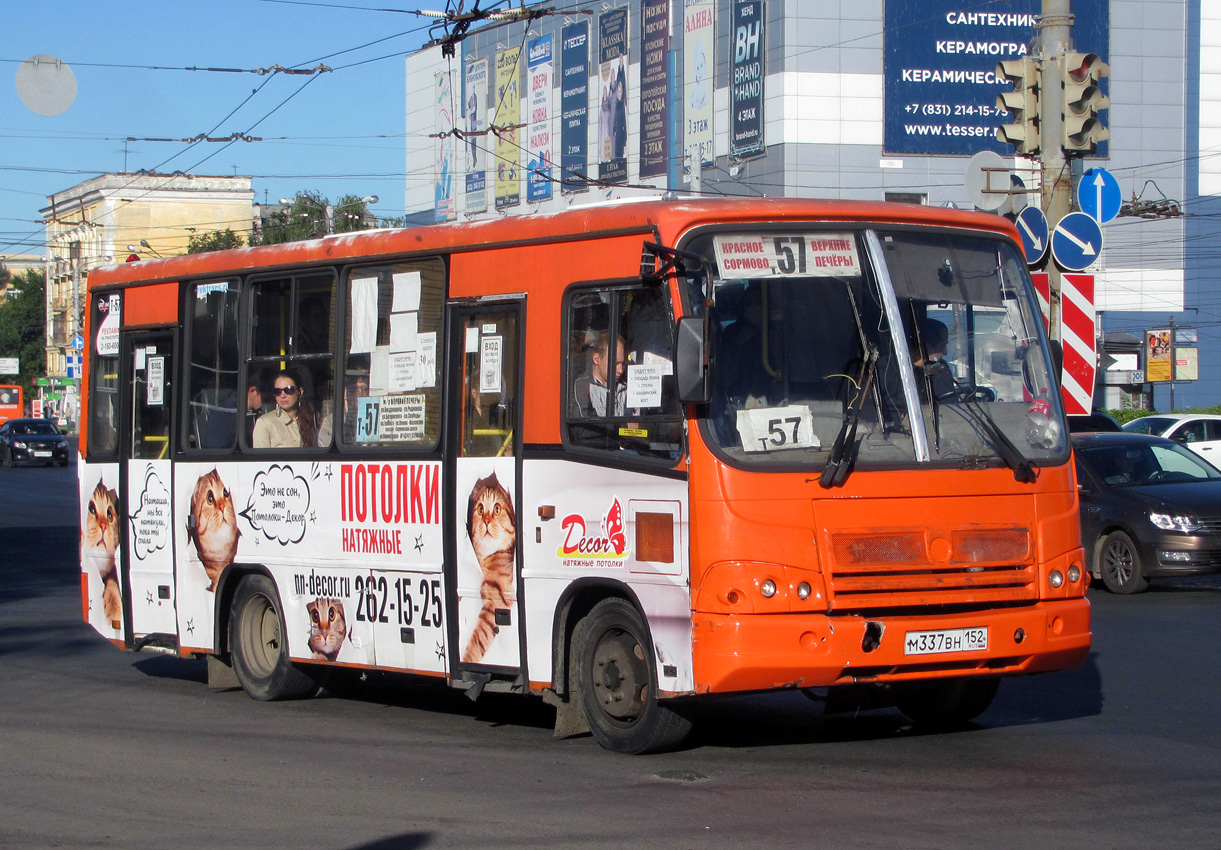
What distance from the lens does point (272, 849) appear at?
20.5 ft

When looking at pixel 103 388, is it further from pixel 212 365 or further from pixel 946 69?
pixel 946 69

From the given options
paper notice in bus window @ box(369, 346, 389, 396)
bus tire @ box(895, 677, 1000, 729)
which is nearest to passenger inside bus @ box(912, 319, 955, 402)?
bus tire @ box(895, 677, 1000, 729)

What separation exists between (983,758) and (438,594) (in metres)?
3.16

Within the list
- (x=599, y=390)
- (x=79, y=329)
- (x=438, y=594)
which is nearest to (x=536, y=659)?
(x=438, y=594)

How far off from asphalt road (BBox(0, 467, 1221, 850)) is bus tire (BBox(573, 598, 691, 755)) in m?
0.16

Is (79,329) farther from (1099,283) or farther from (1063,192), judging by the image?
(1063,192)

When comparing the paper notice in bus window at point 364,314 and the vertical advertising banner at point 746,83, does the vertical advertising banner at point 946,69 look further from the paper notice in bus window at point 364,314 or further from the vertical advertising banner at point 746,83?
the paper notice in bus window at point 364,314

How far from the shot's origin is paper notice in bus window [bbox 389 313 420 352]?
9445 mm

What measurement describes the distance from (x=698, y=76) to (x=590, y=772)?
4954 centimetres

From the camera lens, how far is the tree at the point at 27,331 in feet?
376

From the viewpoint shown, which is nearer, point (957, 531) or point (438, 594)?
point (957, 531)

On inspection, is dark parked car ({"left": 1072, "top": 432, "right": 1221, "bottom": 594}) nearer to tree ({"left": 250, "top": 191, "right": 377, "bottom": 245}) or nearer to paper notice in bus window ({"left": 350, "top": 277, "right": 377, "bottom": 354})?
paper notice in bus window ({"left": 350, "top": 277, "right": 377, "bottom": 354})

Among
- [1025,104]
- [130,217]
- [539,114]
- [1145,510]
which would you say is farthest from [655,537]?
[130,217]

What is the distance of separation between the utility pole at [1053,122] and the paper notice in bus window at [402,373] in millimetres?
8886
